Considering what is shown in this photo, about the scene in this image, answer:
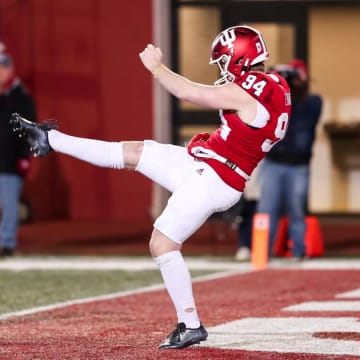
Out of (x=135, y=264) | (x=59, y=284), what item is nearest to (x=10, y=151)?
(x=135, y=264)

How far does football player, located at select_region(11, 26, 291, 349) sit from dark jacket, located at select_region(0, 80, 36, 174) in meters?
6.39

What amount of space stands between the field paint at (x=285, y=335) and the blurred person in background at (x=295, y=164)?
193 inches

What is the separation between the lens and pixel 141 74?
1980cm

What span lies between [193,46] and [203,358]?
13.0 m

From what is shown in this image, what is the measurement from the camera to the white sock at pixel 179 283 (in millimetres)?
7301

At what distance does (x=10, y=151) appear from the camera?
1392 cm

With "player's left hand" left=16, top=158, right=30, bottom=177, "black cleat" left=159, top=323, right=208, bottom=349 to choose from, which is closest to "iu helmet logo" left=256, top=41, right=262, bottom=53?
"black cleat" left=159, top=323, right=208, bottom=349

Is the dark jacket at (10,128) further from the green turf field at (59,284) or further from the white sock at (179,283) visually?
the white sock at (179,283)

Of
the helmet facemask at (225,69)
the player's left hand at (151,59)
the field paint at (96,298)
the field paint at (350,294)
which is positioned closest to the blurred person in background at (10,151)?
the field paint at (96,298)

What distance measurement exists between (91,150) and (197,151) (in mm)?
569

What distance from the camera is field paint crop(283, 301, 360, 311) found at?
9393 millimetres

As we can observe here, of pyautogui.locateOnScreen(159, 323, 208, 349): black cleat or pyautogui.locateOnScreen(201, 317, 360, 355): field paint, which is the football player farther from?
pyautogui.locateOnScreen(201, 317, 360, 355): field paint

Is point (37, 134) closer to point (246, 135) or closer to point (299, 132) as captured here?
point (246, 135)

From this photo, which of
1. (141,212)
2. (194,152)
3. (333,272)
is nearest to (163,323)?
(194,152)
